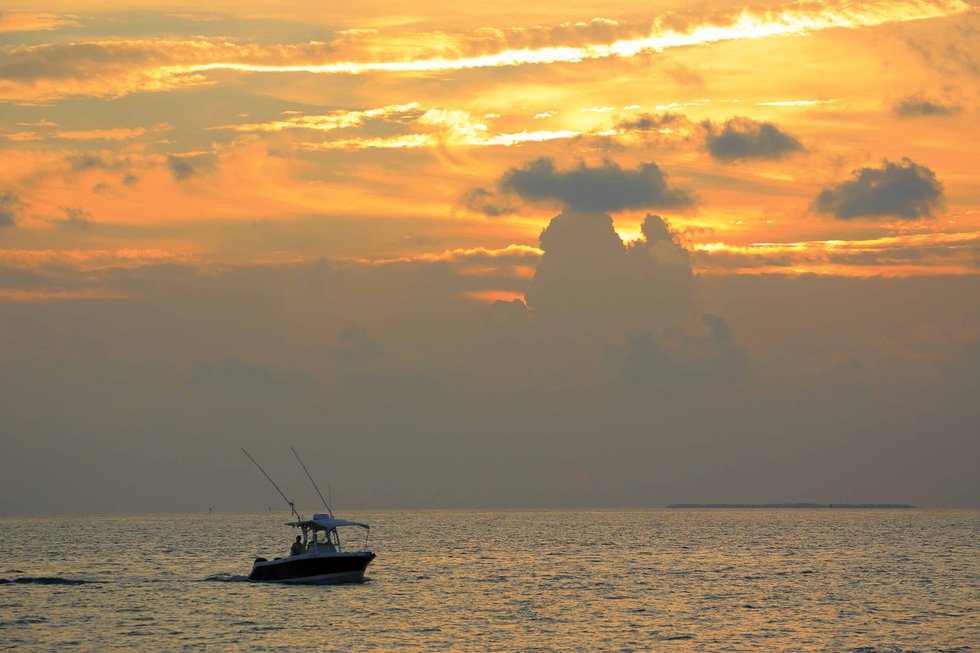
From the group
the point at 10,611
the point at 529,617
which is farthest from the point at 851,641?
the point at 10,611

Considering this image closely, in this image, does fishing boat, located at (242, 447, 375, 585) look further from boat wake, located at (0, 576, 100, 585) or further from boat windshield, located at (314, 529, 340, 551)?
boat wake, located at (0, 576, 100, 585)

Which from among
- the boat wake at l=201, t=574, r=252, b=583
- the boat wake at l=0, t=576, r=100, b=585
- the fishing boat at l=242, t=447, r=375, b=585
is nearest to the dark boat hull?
the fishing boat at l=242, t=447, r=375, b=585

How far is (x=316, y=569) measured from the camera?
86.1 meters

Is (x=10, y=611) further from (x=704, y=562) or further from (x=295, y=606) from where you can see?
(x=704, y=562)

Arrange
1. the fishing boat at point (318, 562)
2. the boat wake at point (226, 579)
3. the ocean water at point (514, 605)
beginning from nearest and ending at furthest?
the ocean water at point (514, 605) < the fishing boat at point (318, 562) < the boat wake at point (226, 579)

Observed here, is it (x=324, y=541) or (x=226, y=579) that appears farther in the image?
(x=226, y=579)

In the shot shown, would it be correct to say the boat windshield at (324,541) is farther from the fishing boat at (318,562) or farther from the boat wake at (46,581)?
the boat wake at (46,581)

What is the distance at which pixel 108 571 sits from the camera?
119188mm

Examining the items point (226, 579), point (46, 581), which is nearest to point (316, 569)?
point (226, 579)

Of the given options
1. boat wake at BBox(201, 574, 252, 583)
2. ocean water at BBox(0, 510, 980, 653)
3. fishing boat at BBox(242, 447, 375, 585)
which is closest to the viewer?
ocean water at BBox(0, 510, 980, 653)

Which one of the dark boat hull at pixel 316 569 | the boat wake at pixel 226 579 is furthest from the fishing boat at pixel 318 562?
the boat wake at pixel 226 579

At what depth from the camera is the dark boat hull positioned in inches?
3376

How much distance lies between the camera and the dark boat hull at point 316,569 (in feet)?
281

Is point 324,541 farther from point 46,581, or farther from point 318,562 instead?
point 46,581
